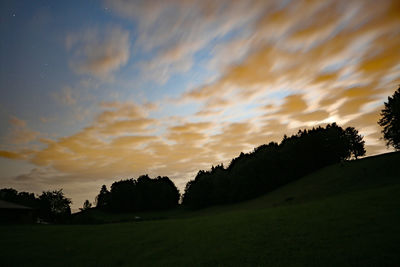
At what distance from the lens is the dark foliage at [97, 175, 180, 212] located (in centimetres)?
12975

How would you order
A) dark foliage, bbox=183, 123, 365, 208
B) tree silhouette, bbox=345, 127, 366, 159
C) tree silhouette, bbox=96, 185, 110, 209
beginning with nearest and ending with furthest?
1. dark foliage, bbox=183, 123, 365, 208
2. tree silhouette, bbox=345, 127, 366, 159
3. tree silhouette, bbox=96, 185, 110, 209

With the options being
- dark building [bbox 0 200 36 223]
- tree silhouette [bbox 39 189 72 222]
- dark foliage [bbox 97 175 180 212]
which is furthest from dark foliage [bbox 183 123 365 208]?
dark building [bbox 0 200 36 223]

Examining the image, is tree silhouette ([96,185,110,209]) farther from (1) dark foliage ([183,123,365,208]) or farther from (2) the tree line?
(1) dark foliage ([183,123,365,208])

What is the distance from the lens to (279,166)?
97000 mm

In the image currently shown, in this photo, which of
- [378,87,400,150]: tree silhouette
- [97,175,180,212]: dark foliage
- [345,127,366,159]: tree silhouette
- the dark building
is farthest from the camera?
[97,175,180,212]: dark foliage

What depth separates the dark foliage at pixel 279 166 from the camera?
3701 inches

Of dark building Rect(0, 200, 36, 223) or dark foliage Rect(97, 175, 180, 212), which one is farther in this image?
dark foliage Rect(97, 175, 180, 212)

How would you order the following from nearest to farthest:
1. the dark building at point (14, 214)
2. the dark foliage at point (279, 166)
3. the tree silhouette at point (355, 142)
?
the dark building at point (14, 214) → the dark foliage at point (279, 166) → the tree silhouette at point (355, 142)

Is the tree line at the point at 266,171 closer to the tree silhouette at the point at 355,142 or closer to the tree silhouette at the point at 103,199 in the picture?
the tree silhouette at the point at 355,142

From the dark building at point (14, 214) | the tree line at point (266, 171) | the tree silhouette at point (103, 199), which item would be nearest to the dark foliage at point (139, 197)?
the tree silhouette at point (103, 199)

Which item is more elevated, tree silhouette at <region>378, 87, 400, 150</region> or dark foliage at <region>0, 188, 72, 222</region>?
tree silhouette at <region>378, 87, 400, 150</region>

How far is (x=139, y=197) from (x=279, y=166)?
77264 mm

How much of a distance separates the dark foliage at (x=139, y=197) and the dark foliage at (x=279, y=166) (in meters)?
28.9

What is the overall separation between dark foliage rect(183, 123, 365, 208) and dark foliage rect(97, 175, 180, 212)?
28.9m
